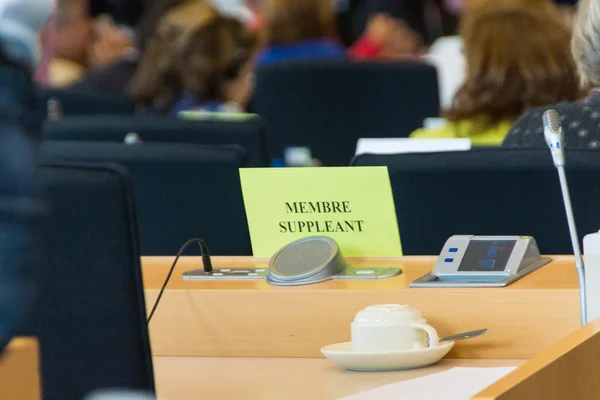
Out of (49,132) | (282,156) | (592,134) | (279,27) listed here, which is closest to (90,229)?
(592,134)

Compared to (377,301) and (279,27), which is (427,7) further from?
(377,301)

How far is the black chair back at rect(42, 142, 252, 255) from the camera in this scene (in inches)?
95.9

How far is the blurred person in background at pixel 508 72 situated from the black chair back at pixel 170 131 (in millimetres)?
596

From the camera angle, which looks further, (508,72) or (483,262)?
(508,72)

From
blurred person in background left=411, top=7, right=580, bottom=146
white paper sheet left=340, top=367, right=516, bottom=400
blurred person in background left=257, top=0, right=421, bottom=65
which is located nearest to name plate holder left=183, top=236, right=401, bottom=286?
white paper sheet left=340, top=367, right=516, bottom=400

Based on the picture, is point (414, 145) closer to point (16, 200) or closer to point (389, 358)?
point (389, 358)

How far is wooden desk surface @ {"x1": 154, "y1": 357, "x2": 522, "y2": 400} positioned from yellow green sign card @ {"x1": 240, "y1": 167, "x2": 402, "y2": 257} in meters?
0.21

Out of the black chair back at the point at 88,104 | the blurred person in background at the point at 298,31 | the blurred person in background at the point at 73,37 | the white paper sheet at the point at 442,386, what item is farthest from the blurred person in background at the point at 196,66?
the white paper sheet at the point at 442,386

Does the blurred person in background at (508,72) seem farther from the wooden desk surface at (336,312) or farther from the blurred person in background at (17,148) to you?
the blurred person in background at (17,148)

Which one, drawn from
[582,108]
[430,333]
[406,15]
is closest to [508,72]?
[582,108]

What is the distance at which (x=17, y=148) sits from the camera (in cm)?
86

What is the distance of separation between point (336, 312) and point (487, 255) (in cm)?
23

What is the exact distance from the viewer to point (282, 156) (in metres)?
4.68

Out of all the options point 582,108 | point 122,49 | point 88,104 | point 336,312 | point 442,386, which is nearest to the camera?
point 442,386
